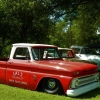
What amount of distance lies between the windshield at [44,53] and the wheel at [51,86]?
960 mm

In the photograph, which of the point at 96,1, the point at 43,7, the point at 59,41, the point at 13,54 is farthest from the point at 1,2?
the point at 59,41

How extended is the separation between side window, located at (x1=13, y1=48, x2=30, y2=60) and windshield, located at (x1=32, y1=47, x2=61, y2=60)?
26 centimetres

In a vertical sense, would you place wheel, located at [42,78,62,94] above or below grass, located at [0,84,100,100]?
above

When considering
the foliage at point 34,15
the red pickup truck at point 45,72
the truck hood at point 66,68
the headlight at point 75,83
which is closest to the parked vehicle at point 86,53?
the foliage at point 34,15

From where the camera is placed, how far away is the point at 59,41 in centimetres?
3984

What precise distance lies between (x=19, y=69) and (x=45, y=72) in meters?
1.09

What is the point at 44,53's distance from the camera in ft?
27.6

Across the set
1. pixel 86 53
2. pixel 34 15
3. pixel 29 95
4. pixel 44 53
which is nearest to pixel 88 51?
pixel 86 53

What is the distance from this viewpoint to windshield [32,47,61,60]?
8.05 metres

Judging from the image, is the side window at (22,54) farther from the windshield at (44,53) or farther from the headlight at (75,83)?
the headlight at (75,83)

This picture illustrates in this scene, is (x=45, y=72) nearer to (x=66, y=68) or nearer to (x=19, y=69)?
(x=66, y=68)

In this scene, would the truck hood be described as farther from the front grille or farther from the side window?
the side window

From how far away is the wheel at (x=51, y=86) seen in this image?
732 centimetres

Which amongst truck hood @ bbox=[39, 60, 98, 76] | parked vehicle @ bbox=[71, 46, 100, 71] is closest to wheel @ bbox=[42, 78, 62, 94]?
truck hood @ bbox=[39, 60, 98, 76]
